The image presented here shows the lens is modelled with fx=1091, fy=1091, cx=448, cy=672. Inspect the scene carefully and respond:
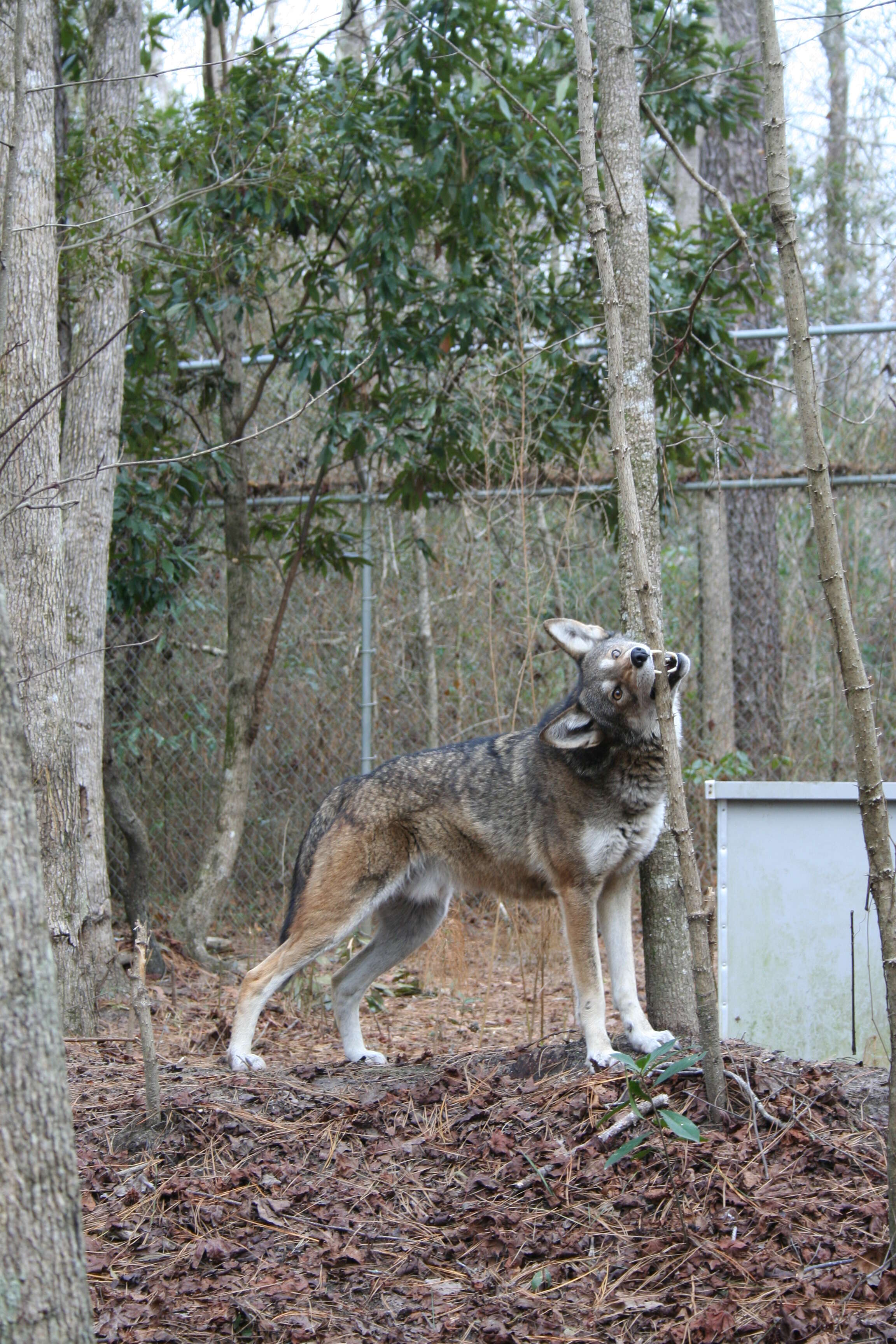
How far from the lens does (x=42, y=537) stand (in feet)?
17.9

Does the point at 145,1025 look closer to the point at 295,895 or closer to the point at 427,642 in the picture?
the point at 295,895

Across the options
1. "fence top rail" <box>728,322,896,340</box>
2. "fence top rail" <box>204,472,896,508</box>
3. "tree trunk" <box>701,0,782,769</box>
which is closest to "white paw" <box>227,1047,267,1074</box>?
"fence top rail" <box>204,472,896,508</box>

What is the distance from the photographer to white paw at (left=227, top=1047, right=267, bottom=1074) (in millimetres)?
4781

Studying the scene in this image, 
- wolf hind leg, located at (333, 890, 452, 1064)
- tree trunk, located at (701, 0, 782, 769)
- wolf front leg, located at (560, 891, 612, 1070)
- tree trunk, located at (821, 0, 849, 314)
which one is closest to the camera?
wolf front leg, located at (560, 891, 612, 1070)

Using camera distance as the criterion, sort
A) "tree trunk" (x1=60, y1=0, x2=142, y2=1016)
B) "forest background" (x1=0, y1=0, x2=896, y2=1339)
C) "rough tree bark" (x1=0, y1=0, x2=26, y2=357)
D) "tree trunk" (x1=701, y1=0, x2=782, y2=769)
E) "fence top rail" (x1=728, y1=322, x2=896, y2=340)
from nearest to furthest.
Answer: "rough tree bark" (x1=0, y1=0, x2=26, y2=357) < "forest background" (x1=0, y1=0, x2=896, y2=1339) < "tree trunk" (x1=60, y1=0, x2=142, y2=1016) < "fence top rail" (x1=728, y1=322, x2=896, y2=340) < "tree trunk" (x1=701, y1=0, x2=782, y2=769)

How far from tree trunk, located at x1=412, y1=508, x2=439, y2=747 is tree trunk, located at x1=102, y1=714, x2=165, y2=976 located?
216 cm

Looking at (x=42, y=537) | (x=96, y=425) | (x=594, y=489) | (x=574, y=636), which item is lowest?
(x=574, y=636)

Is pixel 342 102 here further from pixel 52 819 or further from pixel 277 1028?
pixel 277 1028

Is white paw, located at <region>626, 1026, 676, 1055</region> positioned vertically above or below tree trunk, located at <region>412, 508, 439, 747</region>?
below

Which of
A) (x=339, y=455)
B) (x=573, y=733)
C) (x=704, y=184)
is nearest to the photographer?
(x=704, y=184)

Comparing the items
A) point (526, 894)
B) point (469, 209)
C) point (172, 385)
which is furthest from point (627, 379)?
point (172, 385)

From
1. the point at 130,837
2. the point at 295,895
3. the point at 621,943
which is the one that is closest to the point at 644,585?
the point at 621,943

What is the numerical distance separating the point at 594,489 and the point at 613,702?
289cm

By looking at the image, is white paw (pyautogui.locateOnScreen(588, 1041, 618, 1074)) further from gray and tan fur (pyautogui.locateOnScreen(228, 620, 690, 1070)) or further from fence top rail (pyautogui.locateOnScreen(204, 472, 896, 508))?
fence top rail (pyautogui.locateOnScreen(204, 472, 896, 508))
